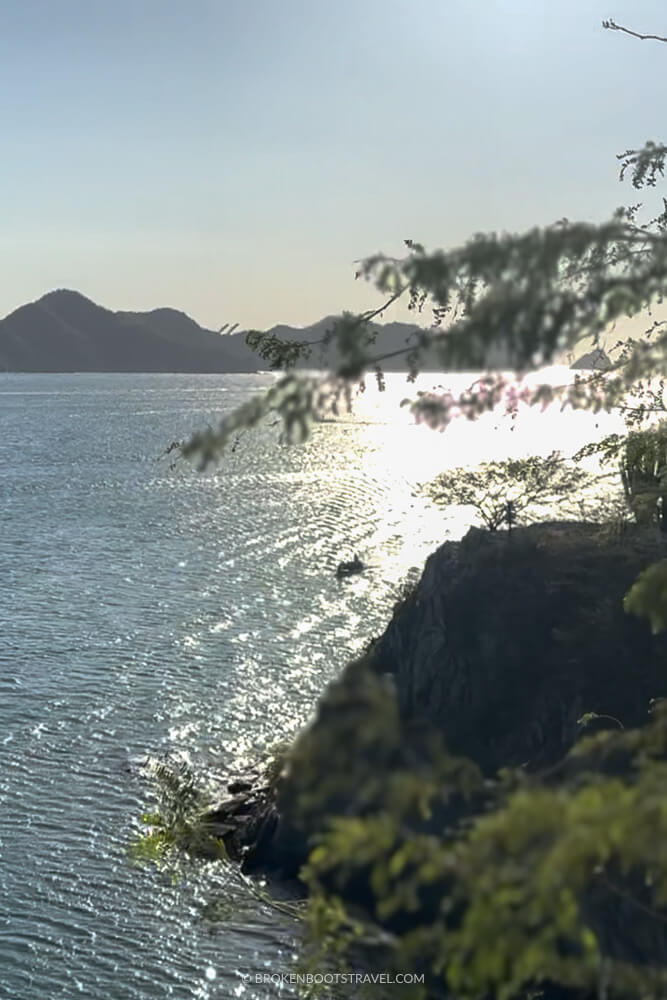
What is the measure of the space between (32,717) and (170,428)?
469ft

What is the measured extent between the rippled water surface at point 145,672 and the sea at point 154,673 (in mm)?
98

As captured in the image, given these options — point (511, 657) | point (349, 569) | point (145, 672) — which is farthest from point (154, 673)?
point (349, 569)

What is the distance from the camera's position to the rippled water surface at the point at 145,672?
2708 centimetres

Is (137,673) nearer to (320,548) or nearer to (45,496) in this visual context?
(320,548)

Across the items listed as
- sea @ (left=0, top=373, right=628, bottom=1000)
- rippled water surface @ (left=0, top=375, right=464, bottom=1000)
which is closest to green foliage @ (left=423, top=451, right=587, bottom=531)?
sea @ (left=0, top=373, right=628, bottom=1000)

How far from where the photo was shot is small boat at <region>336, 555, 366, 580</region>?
64938 mm

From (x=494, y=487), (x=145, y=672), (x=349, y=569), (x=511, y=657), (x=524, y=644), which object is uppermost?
(x=494, y=487)

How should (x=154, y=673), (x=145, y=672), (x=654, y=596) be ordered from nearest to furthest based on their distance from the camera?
(x=654, y=596) → (x=154, y=673) → (x=145, y=672)

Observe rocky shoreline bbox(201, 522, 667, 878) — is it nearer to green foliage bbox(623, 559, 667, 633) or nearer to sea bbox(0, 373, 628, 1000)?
sea bbox(0, 373, 628, 1000)

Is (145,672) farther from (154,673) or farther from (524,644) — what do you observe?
(524,644)

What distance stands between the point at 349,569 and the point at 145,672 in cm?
2243

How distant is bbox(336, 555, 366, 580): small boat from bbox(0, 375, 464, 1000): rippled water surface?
1164mm

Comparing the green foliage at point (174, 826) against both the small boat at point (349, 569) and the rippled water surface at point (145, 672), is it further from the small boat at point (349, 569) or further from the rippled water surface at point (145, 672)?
the small boat at point (349, 569)

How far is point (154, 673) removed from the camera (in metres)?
46.5
